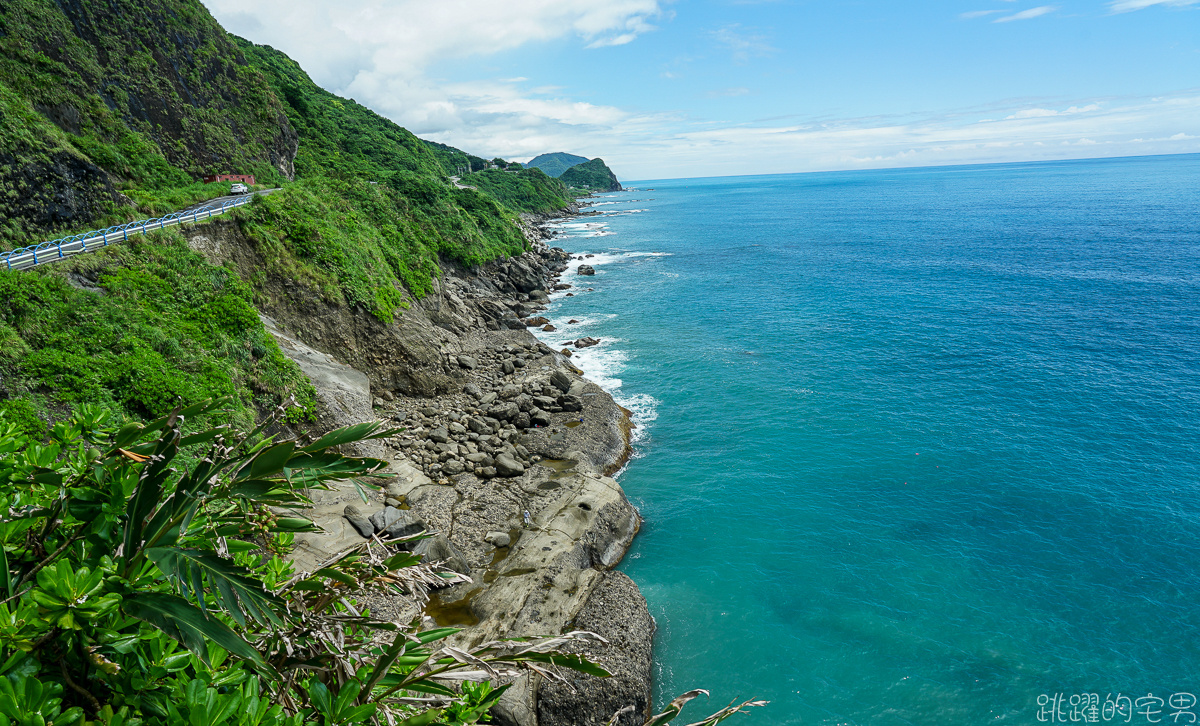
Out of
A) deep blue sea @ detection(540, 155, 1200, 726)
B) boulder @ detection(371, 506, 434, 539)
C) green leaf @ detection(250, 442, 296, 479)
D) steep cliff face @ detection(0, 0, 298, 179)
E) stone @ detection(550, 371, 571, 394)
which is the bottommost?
deep blue sea @ detection(540, 155, 1200, 726)

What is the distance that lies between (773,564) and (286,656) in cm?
2048

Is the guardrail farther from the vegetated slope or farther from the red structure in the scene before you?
the red structure

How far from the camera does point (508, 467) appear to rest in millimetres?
25203

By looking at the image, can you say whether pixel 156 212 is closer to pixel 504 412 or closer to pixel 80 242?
pixel 80 242

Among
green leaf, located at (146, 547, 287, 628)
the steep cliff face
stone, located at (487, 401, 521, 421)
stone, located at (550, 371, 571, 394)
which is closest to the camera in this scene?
green leaf, located at (146, 547, 287, 628)

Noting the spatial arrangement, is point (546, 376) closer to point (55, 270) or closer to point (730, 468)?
point (730, 468)

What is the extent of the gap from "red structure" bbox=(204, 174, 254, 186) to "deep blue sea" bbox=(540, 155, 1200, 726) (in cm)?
2776

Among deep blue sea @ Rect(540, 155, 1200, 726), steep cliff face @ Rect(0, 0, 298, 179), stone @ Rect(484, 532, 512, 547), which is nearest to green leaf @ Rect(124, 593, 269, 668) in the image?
deep blue sea @ Rect(540, 155, 1200, 726)

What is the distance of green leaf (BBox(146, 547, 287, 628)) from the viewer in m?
3.39

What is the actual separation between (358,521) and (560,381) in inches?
627

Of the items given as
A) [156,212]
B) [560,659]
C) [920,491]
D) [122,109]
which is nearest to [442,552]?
[560,659]

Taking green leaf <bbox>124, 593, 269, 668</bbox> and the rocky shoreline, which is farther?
the rocky shoreline

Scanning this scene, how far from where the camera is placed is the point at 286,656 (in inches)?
176

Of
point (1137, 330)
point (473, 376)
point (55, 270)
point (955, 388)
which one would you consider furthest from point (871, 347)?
point (55, 270)
